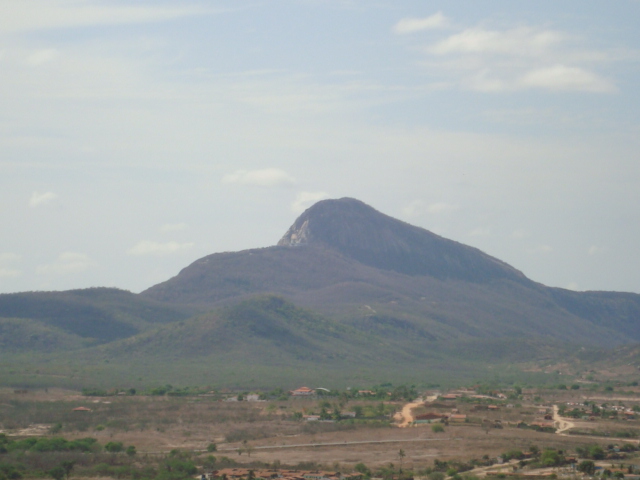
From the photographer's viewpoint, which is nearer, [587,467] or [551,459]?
[587,467]

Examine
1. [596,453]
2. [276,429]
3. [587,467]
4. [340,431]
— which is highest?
[276,429]

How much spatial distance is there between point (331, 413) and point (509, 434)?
20.8 metres

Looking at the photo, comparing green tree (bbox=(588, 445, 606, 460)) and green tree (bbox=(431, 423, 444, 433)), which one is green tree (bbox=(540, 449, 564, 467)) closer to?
green tree (bbox=(588, 445, 606, 460))

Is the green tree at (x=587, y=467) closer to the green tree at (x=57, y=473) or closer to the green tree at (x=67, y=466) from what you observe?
the green tree at (x=67, y=466)

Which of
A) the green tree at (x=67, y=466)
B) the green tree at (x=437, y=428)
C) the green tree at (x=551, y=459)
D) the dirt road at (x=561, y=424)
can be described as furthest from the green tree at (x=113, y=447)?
the dirt road at (x=561, y=424)

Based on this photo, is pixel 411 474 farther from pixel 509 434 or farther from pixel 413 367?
pixel 413 367

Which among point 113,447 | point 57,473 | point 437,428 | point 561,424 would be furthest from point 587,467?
point 113,447

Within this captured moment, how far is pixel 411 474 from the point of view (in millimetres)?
62969

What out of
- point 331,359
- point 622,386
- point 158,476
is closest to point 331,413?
point 158,476

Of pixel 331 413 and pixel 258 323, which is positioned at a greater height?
pixel 258 323

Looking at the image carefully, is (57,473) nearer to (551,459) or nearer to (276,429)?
(276,429)

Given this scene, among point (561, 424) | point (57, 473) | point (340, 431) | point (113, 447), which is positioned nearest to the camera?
point (57, 473)

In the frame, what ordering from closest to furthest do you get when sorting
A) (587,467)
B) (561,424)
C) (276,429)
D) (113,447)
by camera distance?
(587,467), (113,447), (276,429), (561,424)

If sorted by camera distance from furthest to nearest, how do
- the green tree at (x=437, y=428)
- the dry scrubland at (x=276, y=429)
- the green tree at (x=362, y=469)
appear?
1. the green tree at (x=437, y=428)
2. the dry scrubland at (x=276, y=429)
3. the green tree at (x=362, y=469)
